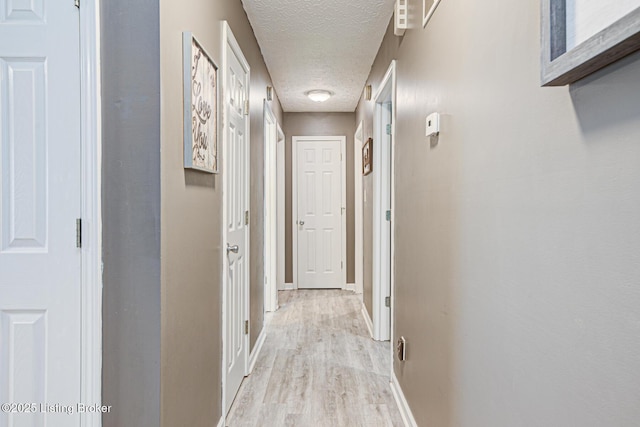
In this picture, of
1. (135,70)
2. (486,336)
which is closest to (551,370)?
(486,336)

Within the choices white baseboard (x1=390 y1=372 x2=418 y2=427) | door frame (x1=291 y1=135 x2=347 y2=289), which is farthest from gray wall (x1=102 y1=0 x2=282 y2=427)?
door frame (x1=291 y1=135 x2=347 y2=289)

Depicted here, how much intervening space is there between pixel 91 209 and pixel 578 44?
130 centimetres

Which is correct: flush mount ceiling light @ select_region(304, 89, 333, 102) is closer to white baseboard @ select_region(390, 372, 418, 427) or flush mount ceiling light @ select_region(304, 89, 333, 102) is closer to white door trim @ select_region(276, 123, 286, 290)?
white door trim @ select_region(276, 123, 286, 290)

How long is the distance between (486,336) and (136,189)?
1.13 metres

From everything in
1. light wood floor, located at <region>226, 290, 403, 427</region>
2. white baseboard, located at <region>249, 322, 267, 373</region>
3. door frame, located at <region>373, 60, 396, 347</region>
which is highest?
door frame, located at <region>373, 60, 396, 347</region>

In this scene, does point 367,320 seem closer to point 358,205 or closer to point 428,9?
point 358,205

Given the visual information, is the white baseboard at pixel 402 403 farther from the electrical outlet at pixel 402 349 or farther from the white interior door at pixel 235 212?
the white interior door at pixel 235 212

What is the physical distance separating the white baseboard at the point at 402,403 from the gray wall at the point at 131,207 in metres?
1.33

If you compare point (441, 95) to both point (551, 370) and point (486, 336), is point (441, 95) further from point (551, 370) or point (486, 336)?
point (551, 370)

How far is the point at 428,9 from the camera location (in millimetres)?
1909

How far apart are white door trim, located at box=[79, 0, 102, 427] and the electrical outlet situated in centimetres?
155

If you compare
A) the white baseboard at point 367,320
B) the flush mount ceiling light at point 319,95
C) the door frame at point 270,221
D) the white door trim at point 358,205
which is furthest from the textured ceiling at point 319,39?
the white baseboard at point 367,320

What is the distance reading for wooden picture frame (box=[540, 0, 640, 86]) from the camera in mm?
604

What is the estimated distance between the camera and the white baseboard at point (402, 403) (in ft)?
7.07
